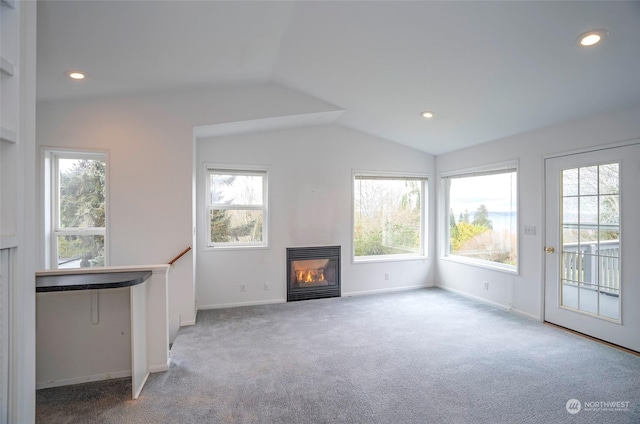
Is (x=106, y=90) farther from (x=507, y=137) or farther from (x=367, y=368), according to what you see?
(x=507, y=137)

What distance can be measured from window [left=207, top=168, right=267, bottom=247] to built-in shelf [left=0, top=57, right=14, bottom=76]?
3558mm

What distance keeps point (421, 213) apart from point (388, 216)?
0.66 meters

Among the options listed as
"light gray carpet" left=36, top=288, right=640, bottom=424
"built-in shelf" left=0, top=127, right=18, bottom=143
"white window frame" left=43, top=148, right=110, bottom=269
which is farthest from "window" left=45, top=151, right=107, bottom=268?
"built-in shelf" left=0, top=127, right=18, bottom=143

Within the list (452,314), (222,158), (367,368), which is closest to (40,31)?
(222,158)

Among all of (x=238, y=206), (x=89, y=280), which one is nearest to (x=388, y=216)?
(x=238, y=206)

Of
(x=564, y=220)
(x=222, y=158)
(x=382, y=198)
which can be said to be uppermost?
(x=222, y=158)

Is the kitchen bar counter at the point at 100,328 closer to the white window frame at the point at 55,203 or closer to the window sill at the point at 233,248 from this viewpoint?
the white window frame at the point at 55,203

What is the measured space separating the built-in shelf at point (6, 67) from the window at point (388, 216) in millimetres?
4459

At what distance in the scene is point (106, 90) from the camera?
11.1 ft

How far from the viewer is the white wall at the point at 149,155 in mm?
3498

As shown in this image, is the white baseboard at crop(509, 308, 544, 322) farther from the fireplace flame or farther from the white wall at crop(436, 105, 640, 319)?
the fireplace flame

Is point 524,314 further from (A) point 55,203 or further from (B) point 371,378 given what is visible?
(A) point 55,203

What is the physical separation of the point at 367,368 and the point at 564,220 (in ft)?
9.55

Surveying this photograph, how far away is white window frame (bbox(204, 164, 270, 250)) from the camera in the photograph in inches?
176
